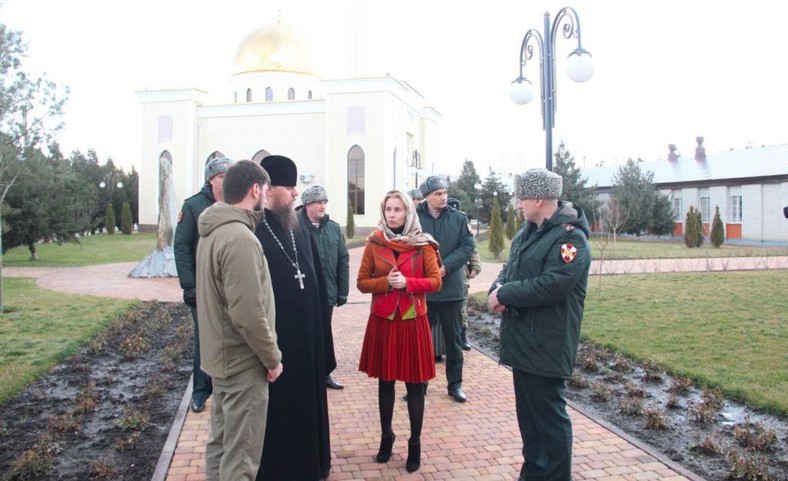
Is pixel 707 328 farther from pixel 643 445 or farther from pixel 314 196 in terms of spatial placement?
pixel 314 196

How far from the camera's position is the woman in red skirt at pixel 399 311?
406cm

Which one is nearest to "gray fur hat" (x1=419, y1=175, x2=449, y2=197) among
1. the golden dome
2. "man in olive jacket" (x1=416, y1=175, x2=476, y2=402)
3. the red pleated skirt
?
"man in olive jacket" (x1=416, y1=175, x2=476, y2=402)

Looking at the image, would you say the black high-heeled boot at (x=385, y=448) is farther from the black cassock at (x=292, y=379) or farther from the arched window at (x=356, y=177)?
the arched window at (x=356, y=177)

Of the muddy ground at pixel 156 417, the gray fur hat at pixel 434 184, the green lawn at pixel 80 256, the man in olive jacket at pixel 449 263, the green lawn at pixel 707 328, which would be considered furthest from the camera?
the green lawn at pixel 80 256

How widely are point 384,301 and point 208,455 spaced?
1.49 meters

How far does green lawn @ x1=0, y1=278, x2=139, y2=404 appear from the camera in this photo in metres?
6.54

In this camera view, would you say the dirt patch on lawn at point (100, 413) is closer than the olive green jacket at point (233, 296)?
No

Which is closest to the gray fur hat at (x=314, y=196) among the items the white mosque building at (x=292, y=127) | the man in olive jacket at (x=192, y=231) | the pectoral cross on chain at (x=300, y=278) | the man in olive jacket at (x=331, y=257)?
the man in olive jacket at (x=331, y=257)

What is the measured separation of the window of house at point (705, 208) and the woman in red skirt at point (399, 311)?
35322 mm

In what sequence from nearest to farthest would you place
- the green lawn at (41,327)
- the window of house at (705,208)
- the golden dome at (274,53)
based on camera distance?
the green lawn at (41,327), the window of house at (705,208), the golden dome at (274,53)

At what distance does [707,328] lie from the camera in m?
8.47

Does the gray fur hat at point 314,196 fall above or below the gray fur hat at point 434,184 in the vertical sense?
below

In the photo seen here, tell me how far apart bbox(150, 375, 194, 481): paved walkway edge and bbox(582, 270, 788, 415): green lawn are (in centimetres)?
490

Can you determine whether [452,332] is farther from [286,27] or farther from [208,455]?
[286,27]
